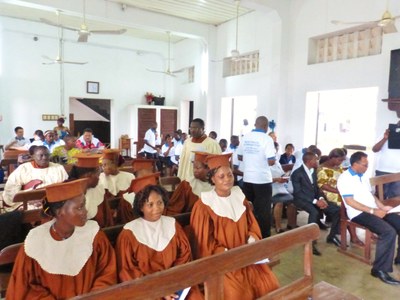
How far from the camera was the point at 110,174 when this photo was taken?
3088 millimetres

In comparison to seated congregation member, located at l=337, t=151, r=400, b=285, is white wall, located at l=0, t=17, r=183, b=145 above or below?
above

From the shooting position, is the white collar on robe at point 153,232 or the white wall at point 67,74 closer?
the white collar on robe at point 153,232

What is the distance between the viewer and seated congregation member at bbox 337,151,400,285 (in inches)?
114

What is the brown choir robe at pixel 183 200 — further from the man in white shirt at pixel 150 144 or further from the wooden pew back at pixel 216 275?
the man in white shirt at pixel 150 144

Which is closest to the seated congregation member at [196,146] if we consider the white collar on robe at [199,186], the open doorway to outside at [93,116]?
the white collar on robe at [199,186]

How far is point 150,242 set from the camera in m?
1.82

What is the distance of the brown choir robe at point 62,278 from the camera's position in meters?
1.53

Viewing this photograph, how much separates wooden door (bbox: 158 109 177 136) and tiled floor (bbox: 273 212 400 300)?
774cm

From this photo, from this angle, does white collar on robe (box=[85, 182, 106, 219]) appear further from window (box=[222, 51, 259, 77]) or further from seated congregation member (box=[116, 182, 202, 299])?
window (box=[222, 51, 259, 77])

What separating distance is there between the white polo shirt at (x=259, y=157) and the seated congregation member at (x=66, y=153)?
8.49ft

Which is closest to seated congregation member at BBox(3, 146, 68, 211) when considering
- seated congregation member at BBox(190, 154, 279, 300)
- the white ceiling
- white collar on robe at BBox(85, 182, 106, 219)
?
white collar on robe at BBox(85, 182, 106, 219)

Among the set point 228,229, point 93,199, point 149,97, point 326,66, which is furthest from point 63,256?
point 149,97

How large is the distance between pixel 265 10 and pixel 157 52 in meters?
4.94

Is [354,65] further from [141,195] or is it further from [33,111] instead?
Result: [33,111]
